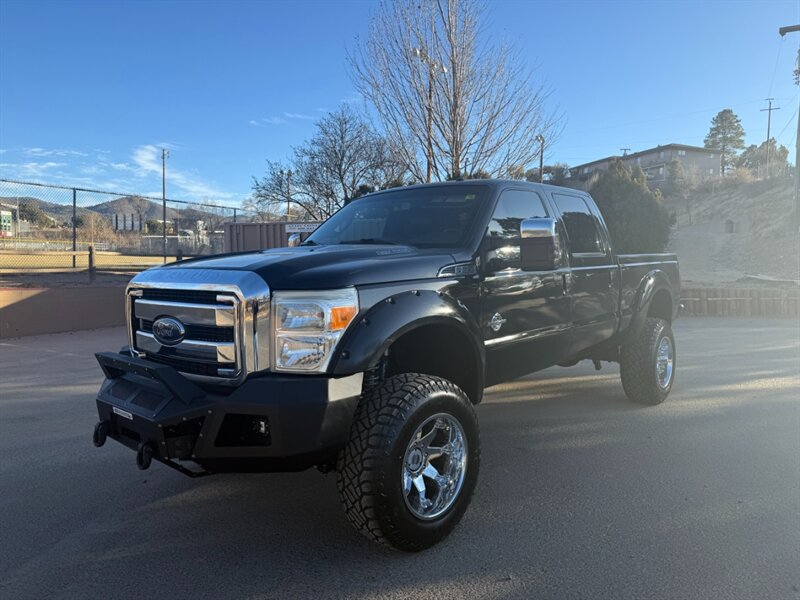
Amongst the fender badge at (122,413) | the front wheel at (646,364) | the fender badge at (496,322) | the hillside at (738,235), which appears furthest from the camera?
the hillside at (738,235)

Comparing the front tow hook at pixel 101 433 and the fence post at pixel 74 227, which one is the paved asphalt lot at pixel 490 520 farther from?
the fence post at pixel 74 227

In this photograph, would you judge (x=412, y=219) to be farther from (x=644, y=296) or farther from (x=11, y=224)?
(x=11, y=224)

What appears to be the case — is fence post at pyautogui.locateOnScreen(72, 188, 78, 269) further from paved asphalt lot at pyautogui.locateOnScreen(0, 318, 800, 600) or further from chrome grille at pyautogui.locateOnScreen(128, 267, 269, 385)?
chrome grille at pyautogui.locateOnScreen(128, 267, 269, 385)

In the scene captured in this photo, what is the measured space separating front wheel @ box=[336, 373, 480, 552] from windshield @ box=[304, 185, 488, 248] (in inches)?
45.3

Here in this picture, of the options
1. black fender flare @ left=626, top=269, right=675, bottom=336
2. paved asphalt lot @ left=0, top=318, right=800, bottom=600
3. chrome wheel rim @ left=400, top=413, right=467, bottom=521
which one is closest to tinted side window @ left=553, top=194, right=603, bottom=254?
black fender flare @ left=626, top=269, right=675, bottom=336

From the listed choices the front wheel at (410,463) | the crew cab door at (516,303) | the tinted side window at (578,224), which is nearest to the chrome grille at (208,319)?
the front wheel at (410,463)

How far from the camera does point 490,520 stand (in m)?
3.36

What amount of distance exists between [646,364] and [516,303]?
236cm

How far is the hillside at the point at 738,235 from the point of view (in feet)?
78.4

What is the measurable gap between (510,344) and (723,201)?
55.1 metres

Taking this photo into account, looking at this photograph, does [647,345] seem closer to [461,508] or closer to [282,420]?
[461,508]

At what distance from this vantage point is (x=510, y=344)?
154 inches

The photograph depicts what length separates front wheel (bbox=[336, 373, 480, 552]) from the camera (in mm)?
2734

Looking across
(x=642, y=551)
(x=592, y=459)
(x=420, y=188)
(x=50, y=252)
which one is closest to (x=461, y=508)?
(x=642, y=551)
